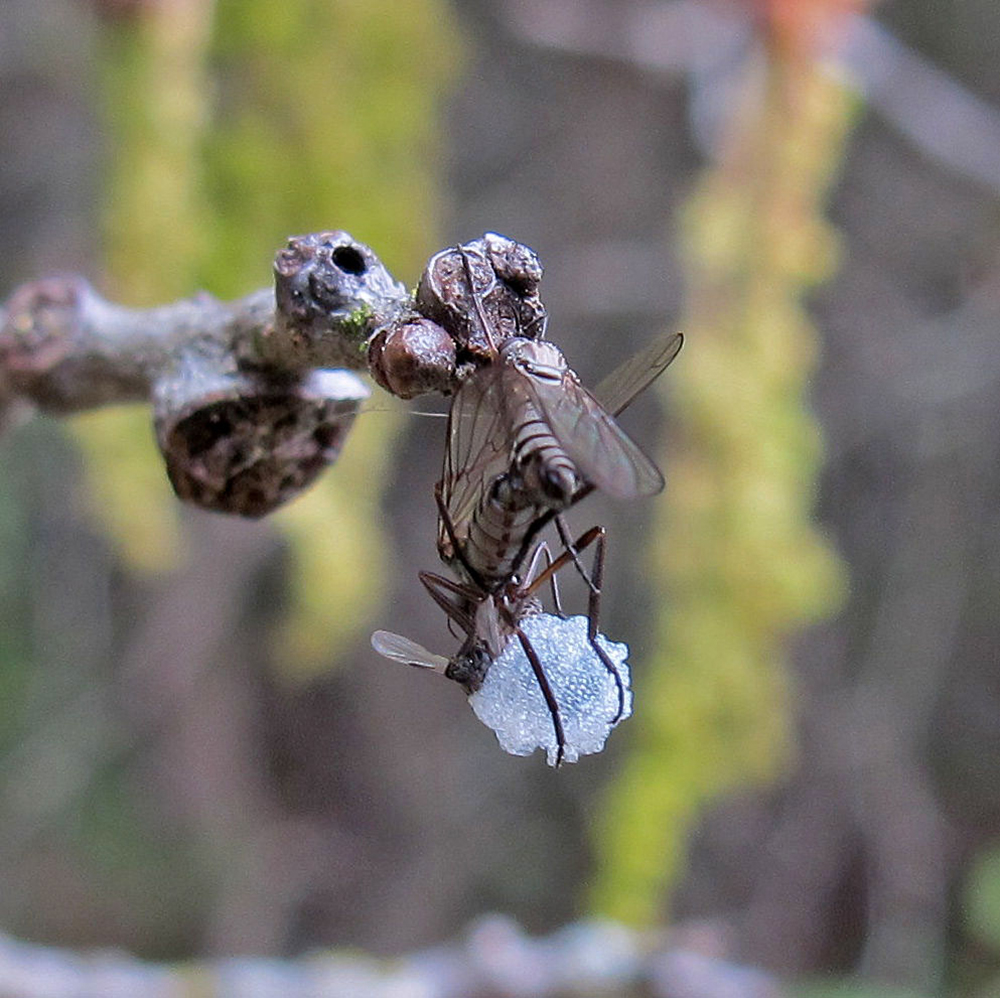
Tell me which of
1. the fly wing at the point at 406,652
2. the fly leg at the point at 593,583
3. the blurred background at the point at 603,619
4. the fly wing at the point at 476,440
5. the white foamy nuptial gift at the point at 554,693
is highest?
the fly wing at the point at 476,440

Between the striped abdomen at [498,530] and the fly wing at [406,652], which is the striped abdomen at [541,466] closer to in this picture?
the striped abdomen at [498,530]

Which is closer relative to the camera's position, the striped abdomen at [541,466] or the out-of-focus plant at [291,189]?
the striped abdomen at [541,466]

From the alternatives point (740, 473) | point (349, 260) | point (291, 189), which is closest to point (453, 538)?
point (349, 260)

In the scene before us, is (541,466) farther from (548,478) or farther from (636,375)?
(636,375)

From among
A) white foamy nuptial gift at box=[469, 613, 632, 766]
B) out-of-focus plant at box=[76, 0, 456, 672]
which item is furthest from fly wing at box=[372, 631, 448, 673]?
out-of-focus plant at box=[76, 0, 456, 672]

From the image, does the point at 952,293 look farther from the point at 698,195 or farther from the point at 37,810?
the point at 37,810

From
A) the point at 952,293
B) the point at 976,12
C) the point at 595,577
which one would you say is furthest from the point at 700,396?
the point at 976,12

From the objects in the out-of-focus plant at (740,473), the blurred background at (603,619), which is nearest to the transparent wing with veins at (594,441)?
the out-of-focus plant at (740,473)
